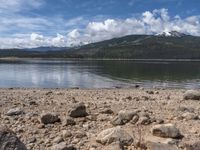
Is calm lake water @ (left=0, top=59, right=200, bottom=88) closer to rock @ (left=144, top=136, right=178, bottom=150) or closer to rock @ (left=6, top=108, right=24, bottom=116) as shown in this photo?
rock @ (left=6, top=108, right=24, bottom=116)

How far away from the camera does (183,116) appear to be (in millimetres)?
14141

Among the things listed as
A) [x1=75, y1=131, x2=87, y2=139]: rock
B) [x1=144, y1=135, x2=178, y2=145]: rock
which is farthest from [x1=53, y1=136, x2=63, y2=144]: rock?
[x1=144, y1=135, x2=178, y2=145]: rock

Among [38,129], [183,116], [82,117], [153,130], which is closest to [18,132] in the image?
[38,129]

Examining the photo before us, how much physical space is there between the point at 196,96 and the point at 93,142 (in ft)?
47.8

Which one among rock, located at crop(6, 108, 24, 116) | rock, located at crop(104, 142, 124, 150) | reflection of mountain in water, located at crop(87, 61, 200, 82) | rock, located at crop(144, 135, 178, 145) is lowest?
reflection of mountain in water, located at crop(87, 61, 200, 82)

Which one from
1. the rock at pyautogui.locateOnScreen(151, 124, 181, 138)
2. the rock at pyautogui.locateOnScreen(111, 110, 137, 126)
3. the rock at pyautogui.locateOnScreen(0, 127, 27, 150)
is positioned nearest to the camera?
the rock at pyautogui.locateOnScreen(0, 127, 27, 150)

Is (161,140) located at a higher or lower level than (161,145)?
lower

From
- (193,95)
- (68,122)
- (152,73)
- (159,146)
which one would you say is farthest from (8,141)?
(152,73)

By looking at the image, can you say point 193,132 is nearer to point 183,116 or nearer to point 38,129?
point 183,116

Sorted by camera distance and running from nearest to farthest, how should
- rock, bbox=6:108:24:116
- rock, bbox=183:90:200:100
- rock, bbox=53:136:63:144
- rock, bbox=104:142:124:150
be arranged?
rock, bbox=104:142:124:150, rock, bbox=53:136:63:144, rock, bbox=6:108:24:116, rock, bbox=183:90:200:100

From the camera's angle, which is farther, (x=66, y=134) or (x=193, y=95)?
(x=193, y=95)

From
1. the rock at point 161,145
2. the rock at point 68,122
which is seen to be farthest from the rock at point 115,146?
the rock at point 68,122

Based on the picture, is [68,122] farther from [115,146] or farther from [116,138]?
[115,146]

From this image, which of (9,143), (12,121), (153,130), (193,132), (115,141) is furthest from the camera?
(12,121)
